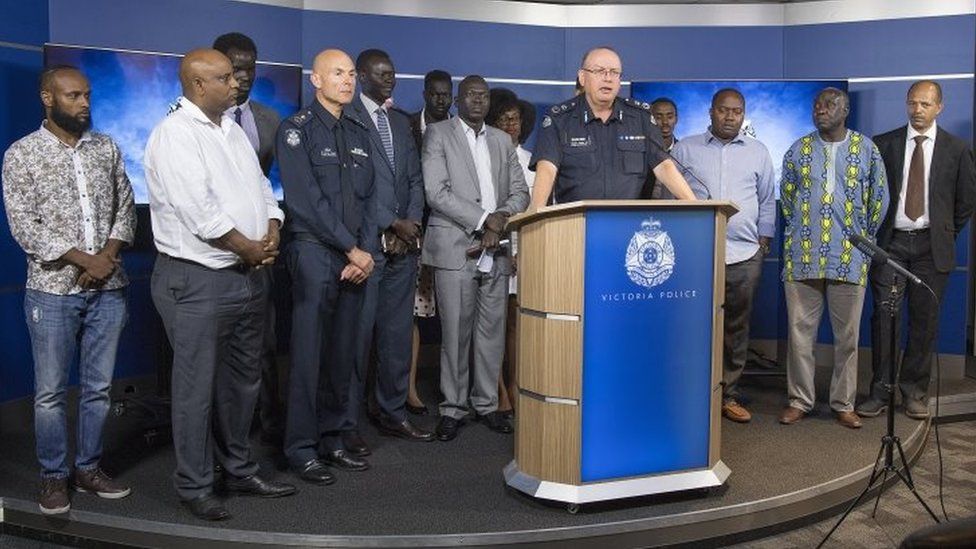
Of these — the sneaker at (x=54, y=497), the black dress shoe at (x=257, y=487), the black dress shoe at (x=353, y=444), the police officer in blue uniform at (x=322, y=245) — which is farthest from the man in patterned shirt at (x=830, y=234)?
the sneaker at (x=54, y=497)

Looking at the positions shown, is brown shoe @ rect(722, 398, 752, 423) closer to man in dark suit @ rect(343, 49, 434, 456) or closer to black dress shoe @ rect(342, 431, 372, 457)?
man in dark suit @ rect(343, 49, 434, 456)

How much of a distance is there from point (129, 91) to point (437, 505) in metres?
2.88

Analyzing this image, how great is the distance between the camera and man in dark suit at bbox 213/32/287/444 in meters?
5.02

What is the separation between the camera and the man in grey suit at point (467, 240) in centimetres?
518

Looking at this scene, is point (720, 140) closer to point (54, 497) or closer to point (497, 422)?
point (497, 422)

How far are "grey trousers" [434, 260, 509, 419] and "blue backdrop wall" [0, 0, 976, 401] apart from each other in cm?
174

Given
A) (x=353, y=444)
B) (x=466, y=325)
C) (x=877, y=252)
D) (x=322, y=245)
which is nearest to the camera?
(x=877, y=252)

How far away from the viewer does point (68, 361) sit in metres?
→ 4.16

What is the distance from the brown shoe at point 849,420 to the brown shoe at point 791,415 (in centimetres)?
20

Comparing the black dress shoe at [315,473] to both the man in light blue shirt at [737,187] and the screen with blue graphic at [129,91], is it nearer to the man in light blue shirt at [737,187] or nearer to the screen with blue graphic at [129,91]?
the screen with blue graphic at [129,91]

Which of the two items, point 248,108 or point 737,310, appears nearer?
point 248,108

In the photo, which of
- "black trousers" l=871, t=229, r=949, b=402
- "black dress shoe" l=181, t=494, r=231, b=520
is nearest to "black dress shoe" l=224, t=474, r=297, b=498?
"black dress shoe" l=181, t=494, r=231, b=520

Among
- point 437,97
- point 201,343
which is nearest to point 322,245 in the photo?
point 201,343

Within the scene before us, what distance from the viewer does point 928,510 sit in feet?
13.9
